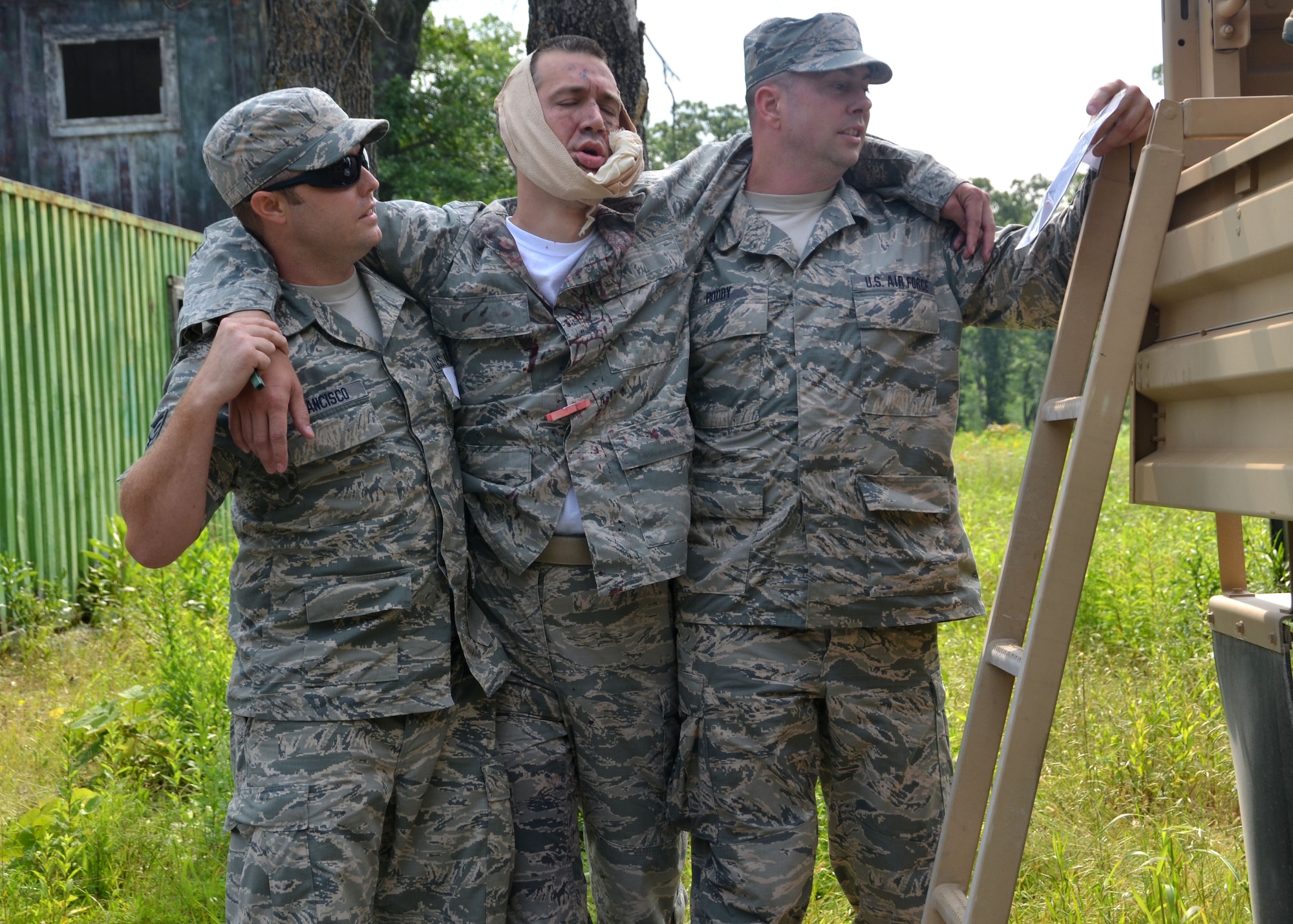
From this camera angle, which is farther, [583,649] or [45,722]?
[45,722]

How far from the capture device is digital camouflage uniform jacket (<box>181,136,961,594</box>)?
2.69 meters

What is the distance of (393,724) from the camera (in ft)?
8.14

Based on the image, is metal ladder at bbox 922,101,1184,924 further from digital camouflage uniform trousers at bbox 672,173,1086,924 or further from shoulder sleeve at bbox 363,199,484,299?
shoulder sleeve at bbox 363,199,484,299

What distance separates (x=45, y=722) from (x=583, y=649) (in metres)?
3.23

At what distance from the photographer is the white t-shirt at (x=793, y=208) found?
2.92 metres

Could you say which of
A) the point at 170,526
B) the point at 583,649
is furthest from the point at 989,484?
the point at 170,526

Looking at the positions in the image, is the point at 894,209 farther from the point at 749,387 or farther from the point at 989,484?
the point at 989,484

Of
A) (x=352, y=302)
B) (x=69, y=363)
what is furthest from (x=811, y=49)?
(x=69, y=363)

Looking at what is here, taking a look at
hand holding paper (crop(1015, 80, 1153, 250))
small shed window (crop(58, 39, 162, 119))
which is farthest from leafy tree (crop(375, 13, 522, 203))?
hand holding paper (crop(1015, 80, 1153, 250))

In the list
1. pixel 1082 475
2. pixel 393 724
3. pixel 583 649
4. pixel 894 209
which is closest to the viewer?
pixel 1082 475

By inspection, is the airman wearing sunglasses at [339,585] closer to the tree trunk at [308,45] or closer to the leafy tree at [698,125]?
the tree trunk at [308,45]

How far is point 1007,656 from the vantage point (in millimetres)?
2000

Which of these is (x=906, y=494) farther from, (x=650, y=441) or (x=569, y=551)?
(x=569, y=551)

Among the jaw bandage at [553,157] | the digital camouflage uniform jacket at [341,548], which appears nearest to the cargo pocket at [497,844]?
the digital camouflage uniform jacket at [341,548]
